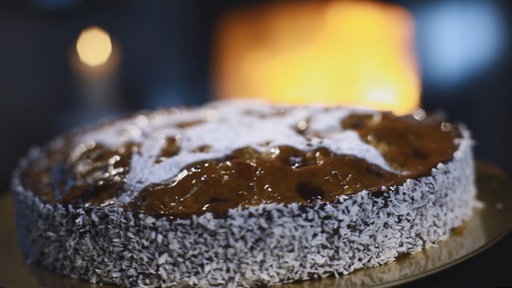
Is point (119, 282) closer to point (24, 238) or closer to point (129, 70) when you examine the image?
point (24, 238)

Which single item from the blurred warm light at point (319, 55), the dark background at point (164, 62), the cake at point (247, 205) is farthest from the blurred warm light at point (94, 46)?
the cake at point (247, 205)

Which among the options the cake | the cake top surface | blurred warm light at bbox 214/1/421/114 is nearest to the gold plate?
the cake

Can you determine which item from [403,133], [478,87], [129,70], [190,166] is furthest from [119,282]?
[129,70]

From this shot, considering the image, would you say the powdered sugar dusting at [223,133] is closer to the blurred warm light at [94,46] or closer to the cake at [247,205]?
the cake at [247,205]

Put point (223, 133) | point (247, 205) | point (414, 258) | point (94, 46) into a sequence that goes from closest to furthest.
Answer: point (247, 205) → point (414, 258) → point (223, 133) → point (94, 46)

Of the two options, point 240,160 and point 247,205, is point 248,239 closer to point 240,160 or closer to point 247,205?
point 247,205

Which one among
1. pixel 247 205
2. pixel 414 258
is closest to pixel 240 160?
pixel 247 205
